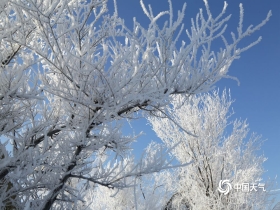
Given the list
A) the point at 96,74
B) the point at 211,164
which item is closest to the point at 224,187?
the point at 211,164

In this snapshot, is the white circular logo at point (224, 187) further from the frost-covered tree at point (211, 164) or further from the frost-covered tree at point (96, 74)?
the frost-covered tree at point (96, 74)

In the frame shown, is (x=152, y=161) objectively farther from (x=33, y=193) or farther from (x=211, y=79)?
(x=33, y=193)

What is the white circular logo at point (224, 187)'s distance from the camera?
7.96m

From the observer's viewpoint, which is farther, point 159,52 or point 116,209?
point 116,209

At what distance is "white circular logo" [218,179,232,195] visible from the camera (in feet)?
26.1

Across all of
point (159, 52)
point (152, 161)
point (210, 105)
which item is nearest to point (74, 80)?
point (159, 52)

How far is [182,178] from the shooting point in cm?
846

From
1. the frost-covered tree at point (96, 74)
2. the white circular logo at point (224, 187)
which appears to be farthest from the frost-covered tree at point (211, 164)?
Answer: the frost-covered tree at point (96, 74)

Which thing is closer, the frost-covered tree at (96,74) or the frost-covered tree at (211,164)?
the frost-covered tree at (96,74)

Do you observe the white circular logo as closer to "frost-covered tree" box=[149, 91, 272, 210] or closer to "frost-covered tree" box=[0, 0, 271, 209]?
"frost-covered tree" box=[149, 91, 272, 210]

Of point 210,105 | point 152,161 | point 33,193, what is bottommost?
point 33,193

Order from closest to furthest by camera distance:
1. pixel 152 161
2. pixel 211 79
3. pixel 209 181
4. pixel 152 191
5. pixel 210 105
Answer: pixel 211 79
pixel 152 161
pixel 152 191
pixel 209 181
pixel 210 105

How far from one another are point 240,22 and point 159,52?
826mm

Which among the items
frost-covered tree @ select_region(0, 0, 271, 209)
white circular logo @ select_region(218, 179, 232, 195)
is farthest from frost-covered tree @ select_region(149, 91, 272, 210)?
frost-covered tree @ select_region(0, 0, 271, 209)
